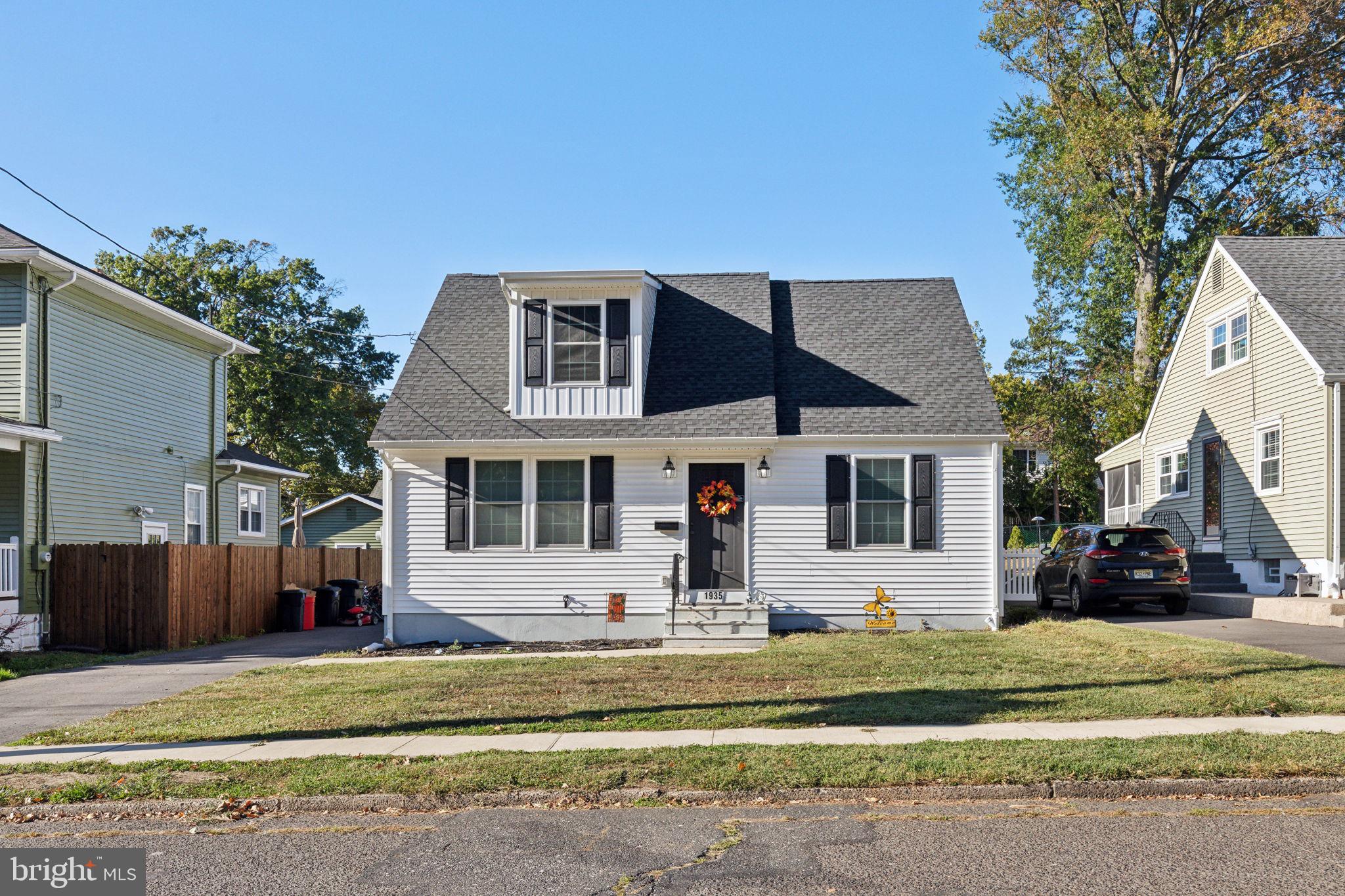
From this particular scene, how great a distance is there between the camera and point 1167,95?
32.4 m

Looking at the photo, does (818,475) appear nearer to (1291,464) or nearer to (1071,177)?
(1291,464)

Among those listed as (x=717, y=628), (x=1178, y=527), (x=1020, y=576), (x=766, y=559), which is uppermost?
(x=1178, y=527)

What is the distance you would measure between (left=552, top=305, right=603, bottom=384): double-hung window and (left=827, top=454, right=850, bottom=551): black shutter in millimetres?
4075

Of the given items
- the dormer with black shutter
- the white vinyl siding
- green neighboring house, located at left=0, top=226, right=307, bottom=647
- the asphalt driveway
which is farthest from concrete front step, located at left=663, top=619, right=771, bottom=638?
green neighboring house, located at left=0, top=226, right=307, bottom=647

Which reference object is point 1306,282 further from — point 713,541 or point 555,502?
point 555,502

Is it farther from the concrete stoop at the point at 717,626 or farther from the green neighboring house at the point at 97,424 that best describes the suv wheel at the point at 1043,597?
the green neighboring house at the point at 97,424

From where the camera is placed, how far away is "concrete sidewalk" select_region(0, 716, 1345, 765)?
873 cm

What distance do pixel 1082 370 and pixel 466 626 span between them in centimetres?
2780

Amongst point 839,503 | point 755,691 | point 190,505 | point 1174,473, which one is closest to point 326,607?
point 190,505

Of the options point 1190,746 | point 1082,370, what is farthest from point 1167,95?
point 1190,746

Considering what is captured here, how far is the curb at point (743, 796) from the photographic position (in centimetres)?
727

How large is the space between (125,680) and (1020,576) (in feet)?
50.2

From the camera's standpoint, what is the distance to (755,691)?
11.2 meters

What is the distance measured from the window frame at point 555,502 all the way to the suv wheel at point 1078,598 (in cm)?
818
